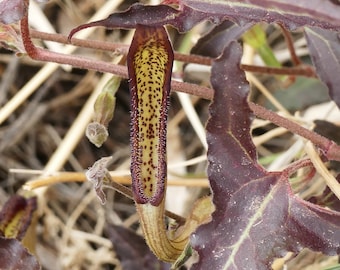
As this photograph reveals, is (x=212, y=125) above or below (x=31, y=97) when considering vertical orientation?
below

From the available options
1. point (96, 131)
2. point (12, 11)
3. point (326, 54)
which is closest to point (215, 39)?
point (326, 54)

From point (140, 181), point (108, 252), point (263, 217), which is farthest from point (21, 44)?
point (108, 252)

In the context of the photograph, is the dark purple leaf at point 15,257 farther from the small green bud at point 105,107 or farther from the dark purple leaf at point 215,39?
the dark purple leaf at point 215,39

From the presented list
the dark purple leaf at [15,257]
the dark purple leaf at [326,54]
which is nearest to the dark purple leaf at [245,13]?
the dark purple leaf at [326,54]

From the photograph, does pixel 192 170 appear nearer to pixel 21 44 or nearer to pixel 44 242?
pixel 44 242

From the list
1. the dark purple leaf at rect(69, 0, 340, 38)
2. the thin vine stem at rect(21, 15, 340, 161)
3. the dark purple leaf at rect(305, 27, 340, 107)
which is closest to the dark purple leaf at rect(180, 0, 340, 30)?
the dark purple leaf at rect(69, 0, 340, 38)

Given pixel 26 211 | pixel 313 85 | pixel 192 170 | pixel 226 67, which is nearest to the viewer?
pixel 226 67

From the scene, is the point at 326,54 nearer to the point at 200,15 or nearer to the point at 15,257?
the point at 200,15
